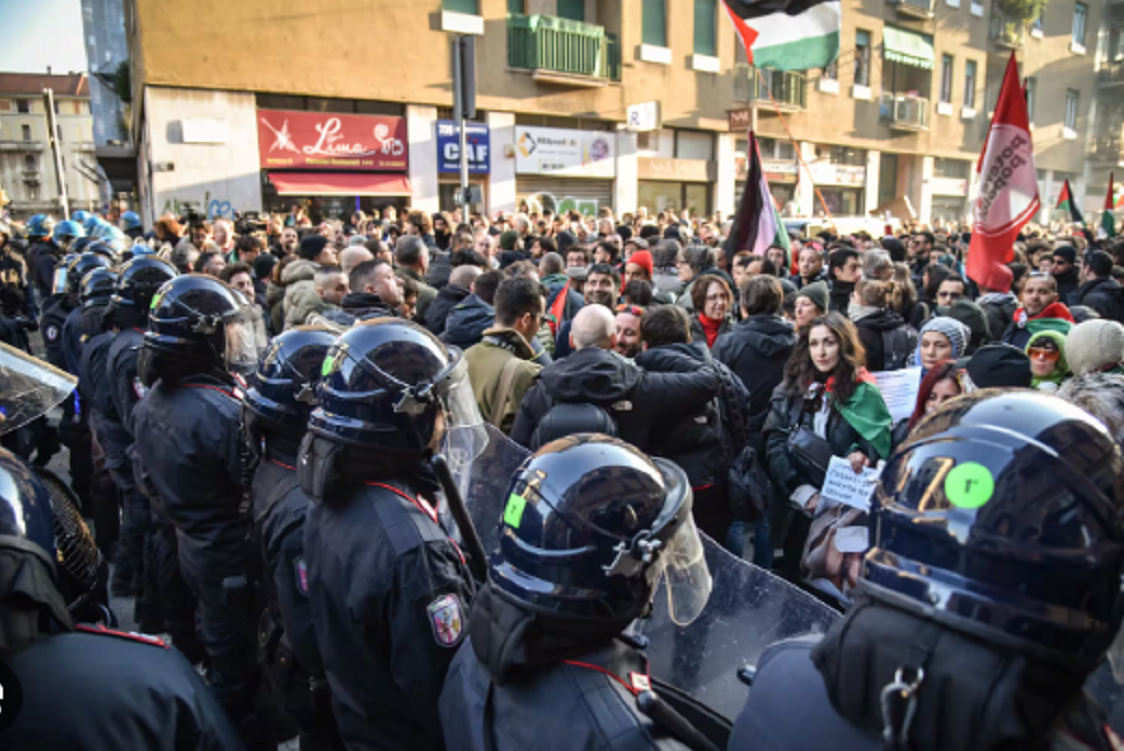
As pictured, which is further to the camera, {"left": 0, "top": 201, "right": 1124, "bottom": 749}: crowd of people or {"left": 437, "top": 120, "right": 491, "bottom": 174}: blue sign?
{"left": 437, "top": 120, "right": 491, "bottom": 174}: blue sign

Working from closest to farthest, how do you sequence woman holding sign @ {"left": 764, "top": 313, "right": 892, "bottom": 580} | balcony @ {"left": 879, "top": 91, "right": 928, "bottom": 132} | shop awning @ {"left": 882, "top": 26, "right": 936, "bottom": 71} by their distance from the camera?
1. woman holding sign @ {"left": 764, "top": 313, "right": 892, "bottom": 580}
2. shop awning @ {"left": 882, "top": 26, "right": 936, "bottom": 71}
3. balcony @ {"left": 879, "top": 91, "right": 928, "bottom": 132}

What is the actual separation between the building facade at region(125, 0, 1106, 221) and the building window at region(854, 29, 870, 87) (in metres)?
0.07

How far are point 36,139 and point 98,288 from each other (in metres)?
90.7

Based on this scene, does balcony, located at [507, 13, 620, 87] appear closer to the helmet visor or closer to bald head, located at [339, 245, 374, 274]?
bald head, located at [339, 245, 374, 274]

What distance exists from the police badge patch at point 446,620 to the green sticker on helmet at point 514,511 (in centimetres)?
39

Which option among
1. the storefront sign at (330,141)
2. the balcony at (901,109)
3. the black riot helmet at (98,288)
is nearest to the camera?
the black riot helmet at (98,288)

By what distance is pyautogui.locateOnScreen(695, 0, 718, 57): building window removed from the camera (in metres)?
21.6

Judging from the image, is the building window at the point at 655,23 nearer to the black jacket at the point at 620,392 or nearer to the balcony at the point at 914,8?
the balcony at the point at 914,8

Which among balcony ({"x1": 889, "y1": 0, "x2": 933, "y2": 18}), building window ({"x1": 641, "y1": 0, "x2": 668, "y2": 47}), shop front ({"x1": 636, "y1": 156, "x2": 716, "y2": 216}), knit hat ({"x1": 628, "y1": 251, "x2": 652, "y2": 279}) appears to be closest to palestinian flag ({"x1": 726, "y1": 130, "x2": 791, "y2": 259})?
knit hat ({"x1": 628, "y1": 251, "x2": 652, "y2": 279})

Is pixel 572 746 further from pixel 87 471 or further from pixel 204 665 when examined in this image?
pixel 87 471

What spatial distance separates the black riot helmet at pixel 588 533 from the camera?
1357 millimetres

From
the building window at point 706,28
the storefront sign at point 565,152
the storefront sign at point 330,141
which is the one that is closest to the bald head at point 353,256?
the storefront sign at point 330,141

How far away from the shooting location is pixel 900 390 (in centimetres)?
377

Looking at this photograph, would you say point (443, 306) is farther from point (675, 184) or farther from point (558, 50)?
point (675, 184)
